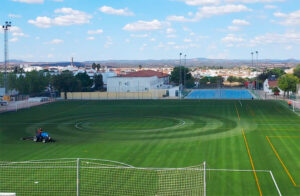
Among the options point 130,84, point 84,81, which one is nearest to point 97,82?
point 84,81

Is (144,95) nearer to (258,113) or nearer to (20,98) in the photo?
(20,98)

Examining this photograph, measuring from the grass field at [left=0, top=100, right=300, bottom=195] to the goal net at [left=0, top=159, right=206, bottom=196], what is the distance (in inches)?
62.7

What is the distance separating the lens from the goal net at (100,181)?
750 inches

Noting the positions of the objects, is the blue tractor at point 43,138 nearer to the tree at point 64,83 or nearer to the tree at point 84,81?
the tree at point 64,83

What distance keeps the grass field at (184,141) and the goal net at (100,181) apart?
1.59 metres

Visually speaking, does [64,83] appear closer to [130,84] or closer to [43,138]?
[130,84]

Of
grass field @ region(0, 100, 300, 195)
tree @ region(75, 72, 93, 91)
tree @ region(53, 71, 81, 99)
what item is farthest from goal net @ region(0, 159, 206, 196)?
tree @ region(75, 72, 93, 91)

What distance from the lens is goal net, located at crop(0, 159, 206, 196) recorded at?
62.5ft

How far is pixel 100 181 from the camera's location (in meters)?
20.9

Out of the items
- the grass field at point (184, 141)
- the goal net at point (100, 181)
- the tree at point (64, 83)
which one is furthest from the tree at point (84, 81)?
the goal net at point (100, 181)

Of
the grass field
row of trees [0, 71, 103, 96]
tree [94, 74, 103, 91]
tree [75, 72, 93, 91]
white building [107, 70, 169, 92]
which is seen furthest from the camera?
tree [94, 74, 103, 91]

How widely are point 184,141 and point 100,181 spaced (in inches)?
520

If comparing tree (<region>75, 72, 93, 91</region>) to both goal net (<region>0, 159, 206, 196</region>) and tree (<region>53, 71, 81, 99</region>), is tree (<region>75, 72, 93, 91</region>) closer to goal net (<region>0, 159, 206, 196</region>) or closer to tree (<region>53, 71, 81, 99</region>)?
tree (<region>53, 71, 81, 99</region>)

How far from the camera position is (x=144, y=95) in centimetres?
8156
